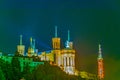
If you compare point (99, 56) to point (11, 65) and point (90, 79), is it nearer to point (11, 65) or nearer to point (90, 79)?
point (90, 79)

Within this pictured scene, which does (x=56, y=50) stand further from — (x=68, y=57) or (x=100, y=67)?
(x=100, y=67)

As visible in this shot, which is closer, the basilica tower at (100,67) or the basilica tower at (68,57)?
the basilica tower at (68,57)

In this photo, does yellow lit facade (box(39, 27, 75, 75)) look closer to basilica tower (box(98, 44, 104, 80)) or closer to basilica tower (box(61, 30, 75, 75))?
basilica tower (box(61, 30, 75, 75))

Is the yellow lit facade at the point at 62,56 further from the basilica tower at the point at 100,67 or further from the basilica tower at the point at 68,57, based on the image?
the basilica tower at the point at 100,67

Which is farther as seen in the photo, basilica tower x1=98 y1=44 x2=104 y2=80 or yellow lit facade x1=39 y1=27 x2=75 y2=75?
basilica tower x1=98 y1=44 x2=104 y2=80

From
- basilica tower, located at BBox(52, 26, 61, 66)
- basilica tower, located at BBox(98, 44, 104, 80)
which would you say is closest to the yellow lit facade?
basilica tower, located at BBox(52, 26, 61, 66)

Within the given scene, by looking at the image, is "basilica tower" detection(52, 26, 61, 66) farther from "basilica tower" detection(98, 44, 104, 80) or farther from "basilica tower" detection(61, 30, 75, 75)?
"basilica tower" detection(98, 44, 104, 80)

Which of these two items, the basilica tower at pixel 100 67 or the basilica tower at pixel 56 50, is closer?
the basilica tower at pixel 56 50

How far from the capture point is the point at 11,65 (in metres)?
52.7

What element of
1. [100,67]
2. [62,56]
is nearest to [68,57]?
[62,56]

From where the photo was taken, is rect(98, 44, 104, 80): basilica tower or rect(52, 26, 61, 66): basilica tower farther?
rect(98, 44, 104, 80): basilica tower

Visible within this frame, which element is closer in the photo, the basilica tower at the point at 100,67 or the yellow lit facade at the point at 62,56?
the yellow lit facade at the point at 62,56

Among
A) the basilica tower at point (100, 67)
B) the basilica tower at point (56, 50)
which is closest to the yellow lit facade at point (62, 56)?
the basilica tower at point (56, 50)

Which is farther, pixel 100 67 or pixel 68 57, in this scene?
pixel 100 67
